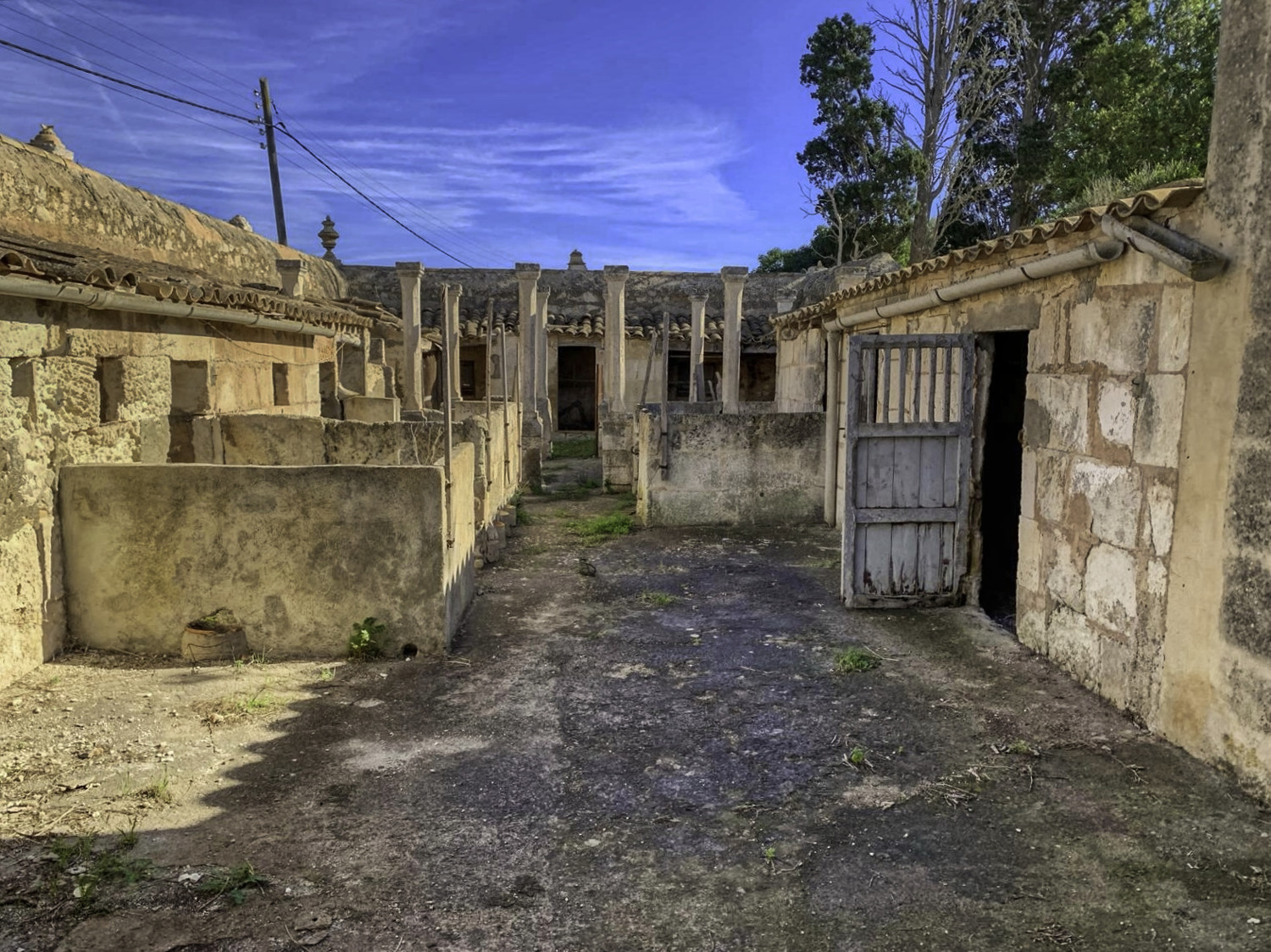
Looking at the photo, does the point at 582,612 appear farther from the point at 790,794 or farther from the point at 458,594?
the point at 790,794

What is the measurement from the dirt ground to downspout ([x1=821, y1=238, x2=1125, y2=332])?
2678 millimetres

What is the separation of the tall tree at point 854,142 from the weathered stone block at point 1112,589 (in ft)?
73.4


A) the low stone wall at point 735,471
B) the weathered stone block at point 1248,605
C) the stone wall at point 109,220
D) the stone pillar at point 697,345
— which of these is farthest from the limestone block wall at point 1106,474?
the stone pillar at point 697,345

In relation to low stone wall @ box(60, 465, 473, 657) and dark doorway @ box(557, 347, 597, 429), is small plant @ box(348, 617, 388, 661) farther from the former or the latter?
dark doorway @ box(557, 347, 597, 429)

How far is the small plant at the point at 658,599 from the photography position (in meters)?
7.69

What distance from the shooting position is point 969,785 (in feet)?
14.1

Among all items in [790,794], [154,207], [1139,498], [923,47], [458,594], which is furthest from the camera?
[923,47]

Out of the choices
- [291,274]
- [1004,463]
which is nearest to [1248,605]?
[1004,463]

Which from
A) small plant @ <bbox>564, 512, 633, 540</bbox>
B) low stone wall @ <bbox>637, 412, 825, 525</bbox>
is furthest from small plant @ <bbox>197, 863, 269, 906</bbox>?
low stone wall @ <bbox>637, 412, 825, 525</bbox>

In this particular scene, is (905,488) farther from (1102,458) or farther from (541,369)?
(541,369)

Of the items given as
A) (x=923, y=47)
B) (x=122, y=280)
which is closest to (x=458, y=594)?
(x=122, y=280)

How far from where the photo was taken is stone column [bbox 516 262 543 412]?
59.8ft

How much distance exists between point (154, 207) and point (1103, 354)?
421 inches

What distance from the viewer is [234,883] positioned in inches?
135
